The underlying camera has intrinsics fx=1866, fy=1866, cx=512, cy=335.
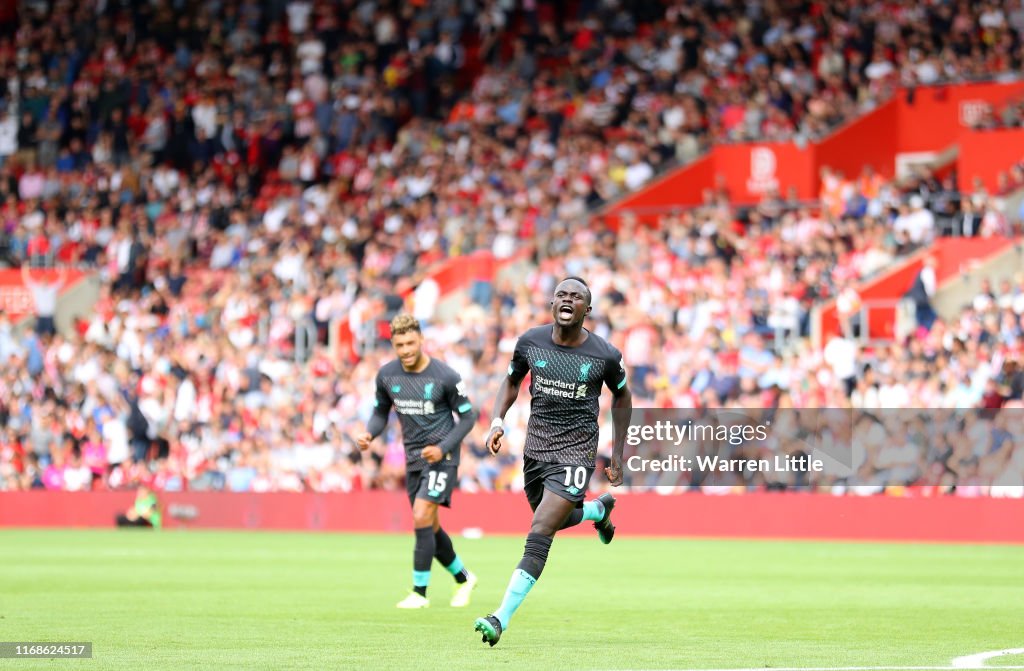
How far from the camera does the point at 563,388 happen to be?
12023mm

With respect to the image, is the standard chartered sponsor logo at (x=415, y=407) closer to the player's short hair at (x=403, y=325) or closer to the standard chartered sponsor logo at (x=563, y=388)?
the player's short hair at (x=403, y=325)

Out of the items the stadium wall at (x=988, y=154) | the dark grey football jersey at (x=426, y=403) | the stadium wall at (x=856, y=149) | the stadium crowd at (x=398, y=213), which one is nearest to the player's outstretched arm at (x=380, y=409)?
the dark grey football jersey at (x=426, y=403)

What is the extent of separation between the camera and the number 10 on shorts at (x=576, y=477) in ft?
39.2

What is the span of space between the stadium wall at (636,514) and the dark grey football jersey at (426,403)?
11606mm

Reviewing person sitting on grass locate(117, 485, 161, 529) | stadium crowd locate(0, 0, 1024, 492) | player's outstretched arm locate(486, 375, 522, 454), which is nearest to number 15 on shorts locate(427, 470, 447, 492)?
player's outstretched arm locate(486, 375, 522, 454)

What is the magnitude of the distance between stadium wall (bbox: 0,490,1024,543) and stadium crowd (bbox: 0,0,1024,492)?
2.25ft

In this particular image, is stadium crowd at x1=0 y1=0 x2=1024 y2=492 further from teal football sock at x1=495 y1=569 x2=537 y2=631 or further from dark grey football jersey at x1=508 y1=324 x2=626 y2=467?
teal football sock at x1=495 y1=569 x2=537 y2=631

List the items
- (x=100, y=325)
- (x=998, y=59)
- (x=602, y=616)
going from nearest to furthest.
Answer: (x=602, y=616)
(x=998, y=59)
(x=100, y=325)

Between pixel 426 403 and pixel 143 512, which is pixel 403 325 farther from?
pixel 143 512

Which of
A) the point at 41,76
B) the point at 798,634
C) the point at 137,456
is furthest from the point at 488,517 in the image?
the point at 41,76

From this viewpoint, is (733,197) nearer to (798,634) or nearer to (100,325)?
(100,325)

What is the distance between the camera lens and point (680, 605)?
1529 centimetres

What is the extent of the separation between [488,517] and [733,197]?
9143 millimetres

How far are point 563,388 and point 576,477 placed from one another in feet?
1.90
